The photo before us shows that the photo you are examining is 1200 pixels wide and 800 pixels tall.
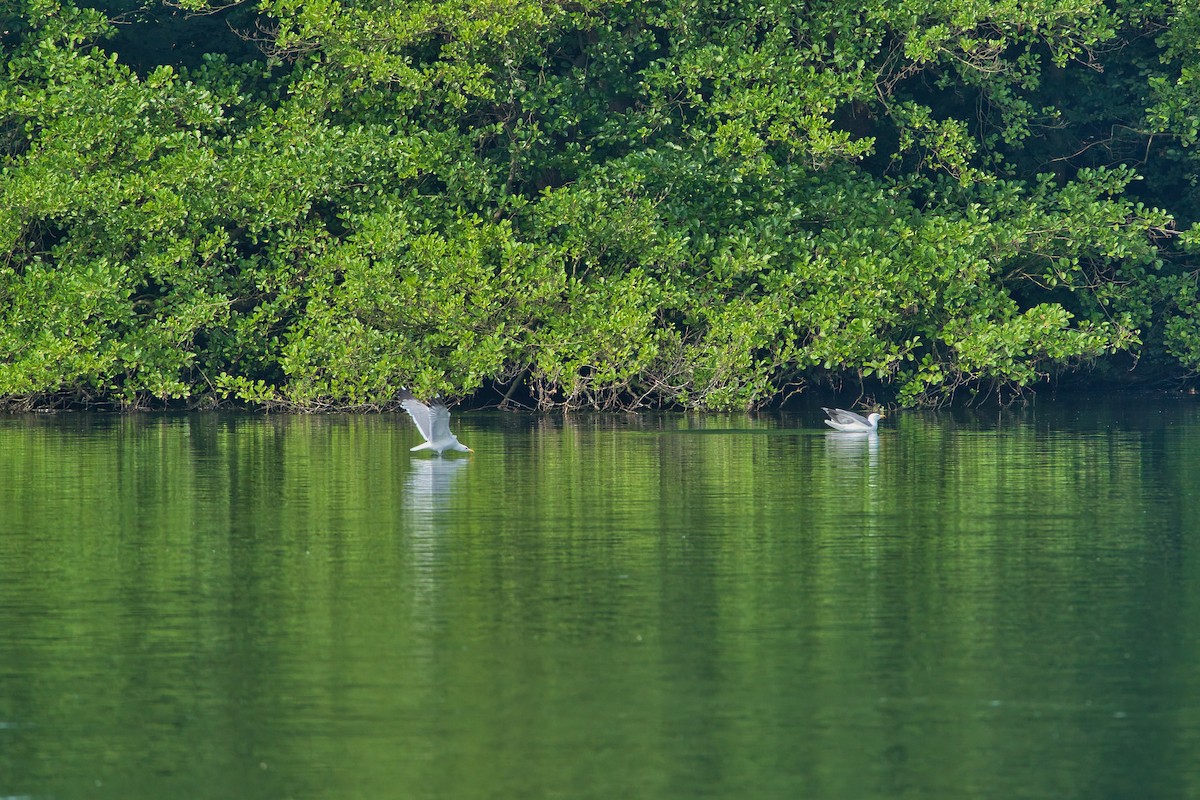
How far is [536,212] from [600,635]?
74.2 feet

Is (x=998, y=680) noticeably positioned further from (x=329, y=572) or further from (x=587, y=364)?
(x=587, y=364)

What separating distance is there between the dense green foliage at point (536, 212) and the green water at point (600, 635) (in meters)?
11.9

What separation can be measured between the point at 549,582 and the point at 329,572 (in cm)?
146

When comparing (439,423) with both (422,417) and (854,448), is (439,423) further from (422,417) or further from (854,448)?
(854,448)

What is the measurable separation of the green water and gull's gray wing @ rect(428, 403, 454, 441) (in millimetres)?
2012

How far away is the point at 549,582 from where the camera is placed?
1272 centimetres

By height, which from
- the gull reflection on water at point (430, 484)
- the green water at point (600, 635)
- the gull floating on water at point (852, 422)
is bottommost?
the green water at point (600, 635)

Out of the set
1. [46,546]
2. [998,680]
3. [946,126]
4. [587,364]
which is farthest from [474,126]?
[998,680]

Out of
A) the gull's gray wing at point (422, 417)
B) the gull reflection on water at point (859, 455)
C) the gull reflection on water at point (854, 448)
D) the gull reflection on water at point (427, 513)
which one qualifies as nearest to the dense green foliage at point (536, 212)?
the gull reflection on water at point (854, 448)

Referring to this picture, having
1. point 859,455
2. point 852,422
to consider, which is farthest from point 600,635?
point 852,422

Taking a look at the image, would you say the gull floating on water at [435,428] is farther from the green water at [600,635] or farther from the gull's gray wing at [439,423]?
the green water at [600,635]

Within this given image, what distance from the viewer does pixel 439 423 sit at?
2247 cm

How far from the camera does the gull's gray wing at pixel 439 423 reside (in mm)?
22469

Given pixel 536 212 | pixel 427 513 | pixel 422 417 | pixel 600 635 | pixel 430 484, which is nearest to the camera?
pixel 600 635
